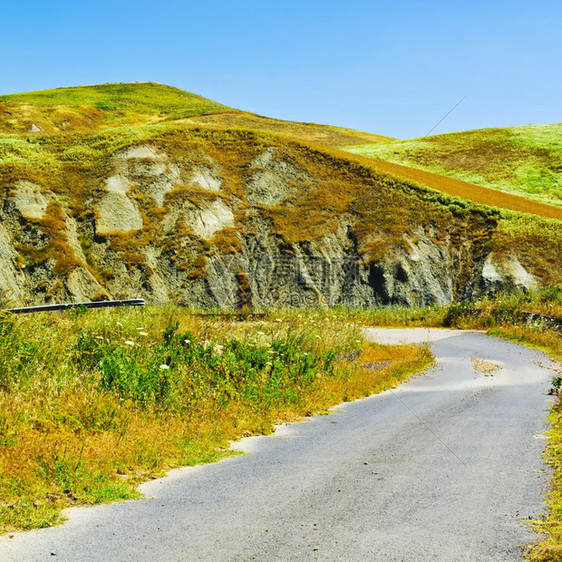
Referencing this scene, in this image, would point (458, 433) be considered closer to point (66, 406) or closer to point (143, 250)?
point (66, 406)

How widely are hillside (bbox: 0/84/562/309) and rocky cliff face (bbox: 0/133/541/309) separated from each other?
12 cm

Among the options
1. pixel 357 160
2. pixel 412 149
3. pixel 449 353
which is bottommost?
pixel 449 353

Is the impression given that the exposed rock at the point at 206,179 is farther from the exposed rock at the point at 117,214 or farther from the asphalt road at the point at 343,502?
the asphalt road at the point at 343,502

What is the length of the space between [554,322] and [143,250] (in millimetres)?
29188

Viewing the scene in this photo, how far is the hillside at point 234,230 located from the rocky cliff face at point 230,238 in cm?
12

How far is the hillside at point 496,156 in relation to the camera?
7769 centimetres

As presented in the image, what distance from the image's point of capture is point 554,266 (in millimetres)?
46844

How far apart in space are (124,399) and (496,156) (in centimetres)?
9014

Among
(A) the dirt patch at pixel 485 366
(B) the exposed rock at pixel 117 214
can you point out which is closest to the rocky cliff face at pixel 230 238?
(B) the exposed rock at pixel 117 214

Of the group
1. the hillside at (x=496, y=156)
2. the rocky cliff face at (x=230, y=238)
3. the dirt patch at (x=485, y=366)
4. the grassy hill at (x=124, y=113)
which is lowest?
the dirt patch at (x=485, y=366)

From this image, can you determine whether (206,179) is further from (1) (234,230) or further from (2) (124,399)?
(2) (124,399)

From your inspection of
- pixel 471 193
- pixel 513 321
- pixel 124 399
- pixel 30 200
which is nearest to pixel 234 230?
pixel 30 200

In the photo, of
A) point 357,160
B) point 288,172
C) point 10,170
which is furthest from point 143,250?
point 357,160

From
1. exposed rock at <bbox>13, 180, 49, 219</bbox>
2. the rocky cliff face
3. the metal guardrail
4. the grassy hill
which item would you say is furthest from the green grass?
the metal guardrail
